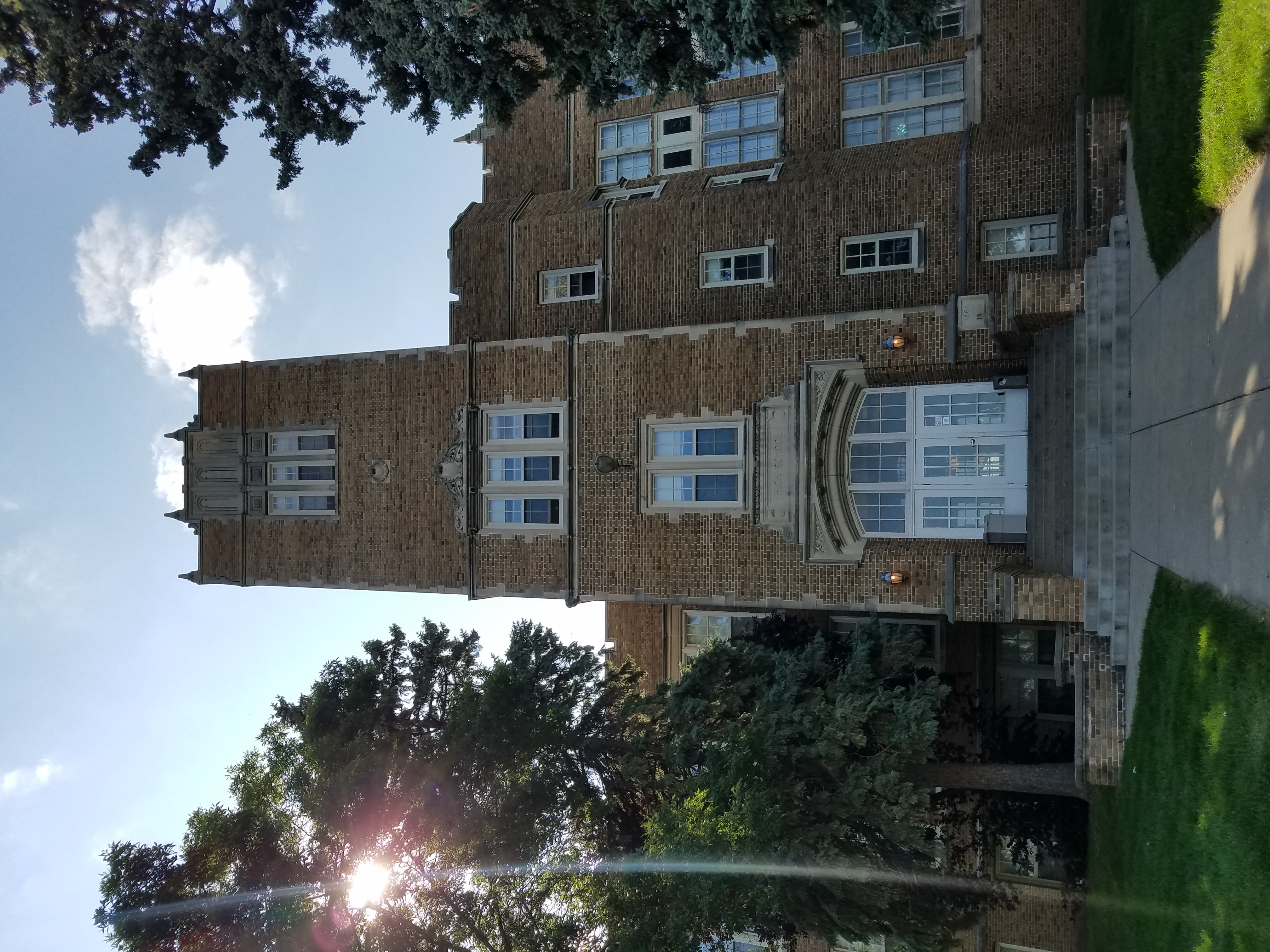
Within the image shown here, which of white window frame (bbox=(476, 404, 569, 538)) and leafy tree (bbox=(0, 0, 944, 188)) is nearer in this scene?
leafy tree (bbox=(0, 0, 944, 188))

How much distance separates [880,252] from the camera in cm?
Result: 2061

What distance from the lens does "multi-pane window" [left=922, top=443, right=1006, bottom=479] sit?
63.5ft

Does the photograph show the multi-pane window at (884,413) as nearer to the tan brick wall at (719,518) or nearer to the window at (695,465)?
the tan brick wall at (719,518)

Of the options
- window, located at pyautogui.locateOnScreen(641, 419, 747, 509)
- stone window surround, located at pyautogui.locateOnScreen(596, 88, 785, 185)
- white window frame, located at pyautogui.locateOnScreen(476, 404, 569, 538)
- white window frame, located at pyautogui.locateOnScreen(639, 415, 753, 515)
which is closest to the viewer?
white window frame, located at pyautogui.locateOnScreen(639, 415, 753, 515)

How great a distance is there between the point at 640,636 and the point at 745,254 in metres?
13.2

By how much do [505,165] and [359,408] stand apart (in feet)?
27.4

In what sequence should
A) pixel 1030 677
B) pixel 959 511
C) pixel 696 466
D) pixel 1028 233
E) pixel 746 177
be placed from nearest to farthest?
1. pixel 959 511
2. pixel 1028 233
3. pixel 696 466
4. pixel 746 177
5. pixel 1030 677

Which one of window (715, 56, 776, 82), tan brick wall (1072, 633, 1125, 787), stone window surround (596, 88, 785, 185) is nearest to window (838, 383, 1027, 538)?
tan brick wall (1072, 633, 1125, 787)

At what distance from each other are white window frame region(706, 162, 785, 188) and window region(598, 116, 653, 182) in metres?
2.61

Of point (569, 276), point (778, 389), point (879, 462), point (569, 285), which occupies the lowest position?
point (879, 462)

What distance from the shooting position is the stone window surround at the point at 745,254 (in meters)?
21.4

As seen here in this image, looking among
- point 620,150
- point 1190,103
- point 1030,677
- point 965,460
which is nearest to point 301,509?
point 620,150

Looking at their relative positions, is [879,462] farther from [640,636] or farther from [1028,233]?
[640,636]

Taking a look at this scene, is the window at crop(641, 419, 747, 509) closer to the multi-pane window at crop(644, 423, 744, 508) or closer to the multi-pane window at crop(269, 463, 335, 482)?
the multi-pane window at crop(644, 423, 744, 508)
